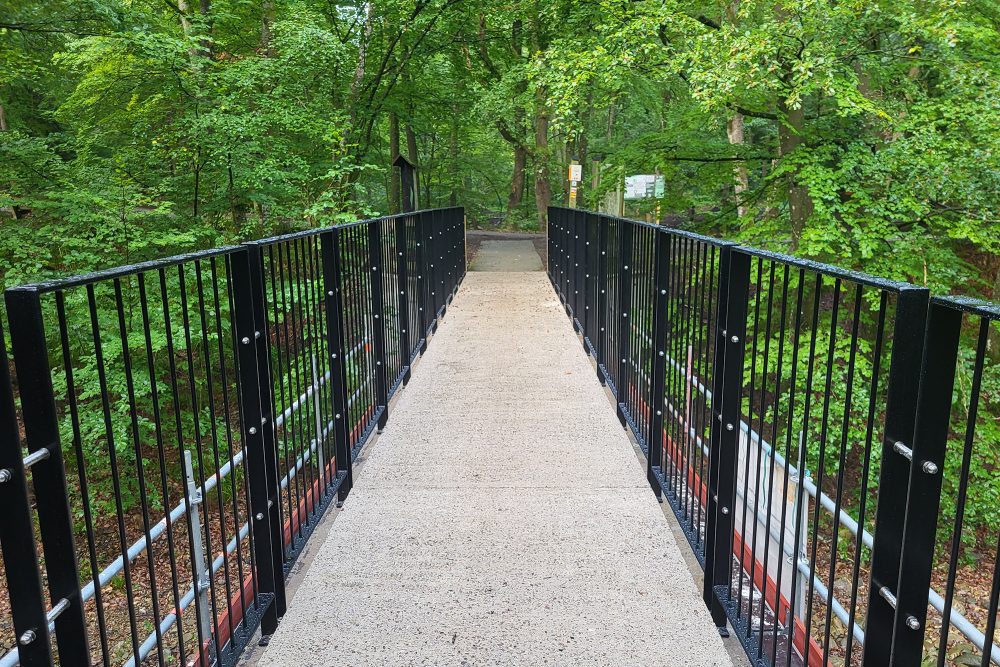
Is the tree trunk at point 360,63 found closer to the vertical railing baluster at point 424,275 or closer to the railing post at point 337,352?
the vertical railing baluster at point 424,275

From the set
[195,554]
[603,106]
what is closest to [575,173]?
[603,106]

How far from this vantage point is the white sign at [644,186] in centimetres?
1167

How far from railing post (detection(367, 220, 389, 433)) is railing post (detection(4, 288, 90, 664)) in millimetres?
3824

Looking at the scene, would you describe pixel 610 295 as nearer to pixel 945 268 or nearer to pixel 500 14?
pixel 945 268

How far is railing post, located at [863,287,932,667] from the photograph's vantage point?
159 cm

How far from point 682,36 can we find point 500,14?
24.2ft

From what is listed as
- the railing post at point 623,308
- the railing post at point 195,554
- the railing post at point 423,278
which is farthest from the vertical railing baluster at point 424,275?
the railing post at point 195,554

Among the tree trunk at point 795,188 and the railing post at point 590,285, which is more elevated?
the tree trunk at point 795,188

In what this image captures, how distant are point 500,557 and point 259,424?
1.35 meters

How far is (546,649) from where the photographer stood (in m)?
2.78

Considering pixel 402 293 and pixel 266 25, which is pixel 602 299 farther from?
pixel 266 25

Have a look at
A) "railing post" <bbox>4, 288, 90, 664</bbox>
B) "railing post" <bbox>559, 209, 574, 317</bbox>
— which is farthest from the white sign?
"railing post" <bbox>4, 288, 90, 664</bbox>

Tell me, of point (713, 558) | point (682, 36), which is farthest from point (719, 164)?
point (713, 558)

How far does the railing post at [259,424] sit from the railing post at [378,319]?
2499mm
